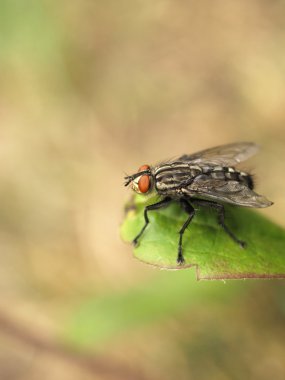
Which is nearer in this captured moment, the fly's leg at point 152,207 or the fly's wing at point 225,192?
the fly's leg at point 152,207

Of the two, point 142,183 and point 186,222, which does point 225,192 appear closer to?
point 186,222

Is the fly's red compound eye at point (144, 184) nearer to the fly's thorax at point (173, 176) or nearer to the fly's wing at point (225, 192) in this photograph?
the fly's thorax at point (173, 176)

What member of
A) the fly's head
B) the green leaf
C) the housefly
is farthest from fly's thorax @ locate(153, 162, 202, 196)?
Answer: the green leaf

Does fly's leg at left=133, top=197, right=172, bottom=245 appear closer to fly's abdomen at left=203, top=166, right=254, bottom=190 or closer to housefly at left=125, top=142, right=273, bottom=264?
housefly at left=125, top=142, right=273, bottom=264

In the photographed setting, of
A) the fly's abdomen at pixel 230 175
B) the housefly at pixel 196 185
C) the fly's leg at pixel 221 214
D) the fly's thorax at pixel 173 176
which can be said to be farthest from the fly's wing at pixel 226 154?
the fly's leg at pixel 221 214

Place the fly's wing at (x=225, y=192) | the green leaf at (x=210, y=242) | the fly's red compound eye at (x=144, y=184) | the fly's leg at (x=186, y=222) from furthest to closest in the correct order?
the fly's red compound eye at (x=144, y=184), the fly's wing at (x=225, y=192), the fly's leg at (x=186, y=222), the green leaf at (x=210, y=242)

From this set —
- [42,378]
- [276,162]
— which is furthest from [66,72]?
[42,378]
